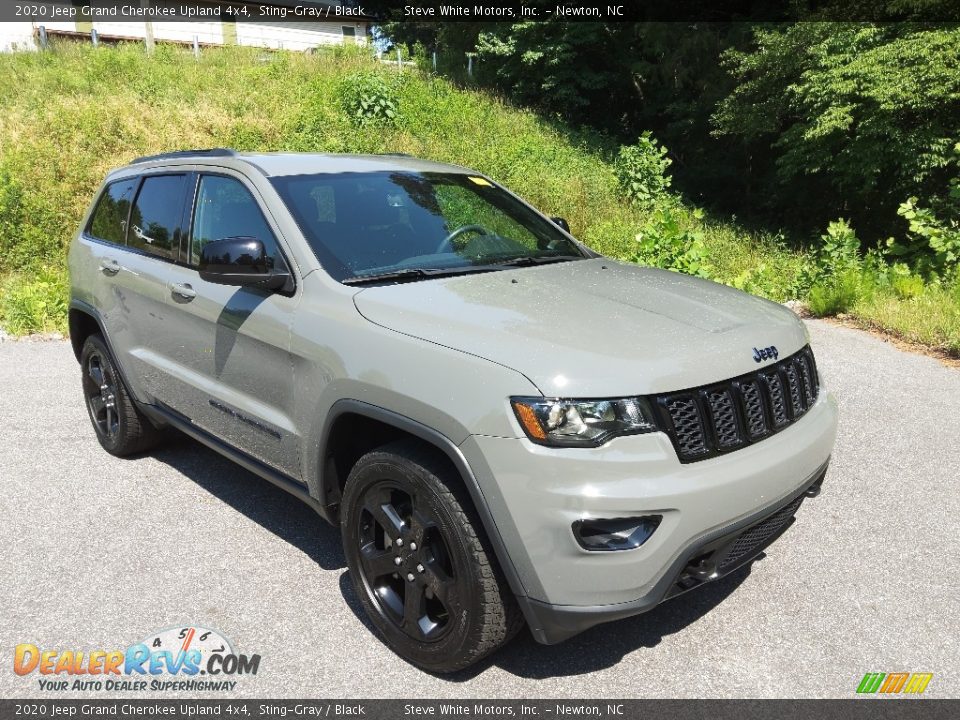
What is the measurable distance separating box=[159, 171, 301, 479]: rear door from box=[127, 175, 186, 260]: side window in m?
0.18

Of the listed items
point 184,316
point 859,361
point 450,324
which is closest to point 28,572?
point 184,316

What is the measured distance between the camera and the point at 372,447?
3041mm

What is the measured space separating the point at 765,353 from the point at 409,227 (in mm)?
1691

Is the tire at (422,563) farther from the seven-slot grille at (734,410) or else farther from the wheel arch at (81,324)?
the wheel arch at (81,324)

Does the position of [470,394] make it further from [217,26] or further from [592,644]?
[217,26]

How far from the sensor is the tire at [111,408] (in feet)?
15.4

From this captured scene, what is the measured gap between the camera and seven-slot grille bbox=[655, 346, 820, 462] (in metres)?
2.38

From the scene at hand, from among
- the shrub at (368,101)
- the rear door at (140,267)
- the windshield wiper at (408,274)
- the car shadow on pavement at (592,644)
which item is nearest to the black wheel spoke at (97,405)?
the rear door at (140,267)

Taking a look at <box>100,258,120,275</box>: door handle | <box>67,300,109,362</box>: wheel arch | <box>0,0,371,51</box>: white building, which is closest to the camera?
<box>100,258,120,275</box>: door handle

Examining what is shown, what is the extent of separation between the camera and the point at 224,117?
17031 millimetres

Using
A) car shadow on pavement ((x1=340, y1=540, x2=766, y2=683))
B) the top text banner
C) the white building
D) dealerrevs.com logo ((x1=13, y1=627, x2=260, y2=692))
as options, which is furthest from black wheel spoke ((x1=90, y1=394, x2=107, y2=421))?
the white building

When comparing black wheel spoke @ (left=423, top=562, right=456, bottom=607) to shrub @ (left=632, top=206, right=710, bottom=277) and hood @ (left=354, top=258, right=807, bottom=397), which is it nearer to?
hood @ (left=354, top=258, right=807, bottom=397)

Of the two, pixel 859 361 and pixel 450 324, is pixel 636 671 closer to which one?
pixel 450 324

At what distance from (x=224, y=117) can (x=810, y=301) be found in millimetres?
13383
